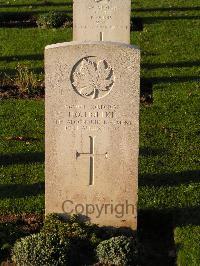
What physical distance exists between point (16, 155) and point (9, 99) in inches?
101

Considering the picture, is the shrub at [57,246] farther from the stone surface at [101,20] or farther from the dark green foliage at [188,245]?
the stone surface at [101,20]

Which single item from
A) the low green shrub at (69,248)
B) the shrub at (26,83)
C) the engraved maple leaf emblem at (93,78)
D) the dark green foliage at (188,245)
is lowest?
the dark green foliage at (188,245)

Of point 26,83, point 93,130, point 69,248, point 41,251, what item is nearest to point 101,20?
point 26,83

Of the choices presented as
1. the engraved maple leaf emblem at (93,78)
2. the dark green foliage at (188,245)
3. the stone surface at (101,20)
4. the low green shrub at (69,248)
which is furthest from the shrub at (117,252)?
the stone surface at (101,20)

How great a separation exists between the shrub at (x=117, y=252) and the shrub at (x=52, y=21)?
11575 mm

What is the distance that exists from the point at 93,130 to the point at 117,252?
1.23m

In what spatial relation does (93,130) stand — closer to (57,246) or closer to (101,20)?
(57,246)

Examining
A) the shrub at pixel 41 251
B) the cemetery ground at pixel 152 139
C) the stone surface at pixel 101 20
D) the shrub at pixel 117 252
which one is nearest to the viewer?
the shrub at pixel 41 251

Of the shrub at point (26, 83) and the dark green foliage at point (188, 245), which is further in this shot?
the shrub at point (26, 83)

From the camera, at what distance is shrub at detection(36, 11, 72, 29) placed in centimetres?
1772

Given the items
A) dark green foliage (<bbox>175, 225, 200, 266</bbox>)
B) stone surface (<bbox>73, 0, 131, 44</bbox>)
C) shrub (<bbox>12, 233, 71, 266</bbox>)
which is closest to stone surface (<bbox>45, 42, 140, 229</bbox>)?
dark green foliage (<bbox>175, 225, 200, 266</bbox>)

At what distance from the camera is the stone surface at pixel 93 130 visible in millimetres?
6789

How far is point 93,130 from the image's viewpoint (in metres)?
7.07

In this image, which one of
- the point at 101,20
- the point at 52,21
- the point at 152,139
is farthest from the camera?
the point at 52,21
